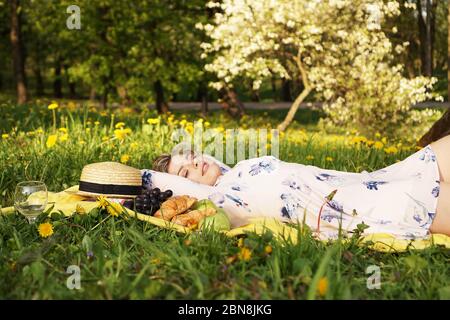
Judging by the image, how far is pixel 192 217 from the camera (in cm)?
317

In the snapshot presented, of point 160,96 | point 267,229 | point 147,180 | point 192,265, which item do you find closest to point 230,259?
point 192,265

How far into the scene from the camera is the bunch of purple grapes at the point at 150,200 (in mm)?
3381

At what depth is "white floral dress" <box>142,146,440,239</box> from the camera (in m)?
3.20

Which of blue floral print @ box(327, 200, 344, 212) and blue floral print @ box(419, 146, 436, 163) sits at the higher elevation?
blue floral print @ box(419, 146, 436, 163)

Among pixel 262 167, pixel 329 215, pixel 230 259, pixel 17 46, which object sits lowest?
pixel 329 215

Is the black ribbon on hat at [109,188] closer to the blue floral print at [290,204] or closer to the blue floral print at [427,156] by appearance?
the blue floral print at [290,204]

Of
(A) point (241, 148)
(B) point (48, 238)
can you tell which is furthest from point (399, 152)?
(B) point (48, 238)

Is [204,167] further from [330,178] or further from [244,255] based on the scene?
A: [244,255]

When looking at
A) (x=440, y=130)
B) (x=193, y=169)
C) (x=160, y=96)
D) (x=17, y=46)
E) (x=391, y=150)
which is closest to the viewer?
(x=193, y=169)

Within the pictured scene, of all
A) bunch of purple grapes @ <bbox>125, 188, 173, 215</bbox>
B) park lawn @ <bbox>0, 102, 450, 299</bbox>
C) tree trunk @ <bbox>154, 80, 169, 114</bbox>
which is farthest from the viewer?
tree trunk @ <bbox>154, 80, 169, 114</bbox>

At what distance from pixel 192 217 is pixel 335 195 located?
2.89 ft

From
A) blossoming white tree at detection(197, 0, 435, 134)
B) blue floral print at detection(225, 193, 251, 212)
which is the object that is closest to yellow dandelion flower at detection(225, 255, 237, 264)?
blue floral print at detection(225, 193, 251, 212)

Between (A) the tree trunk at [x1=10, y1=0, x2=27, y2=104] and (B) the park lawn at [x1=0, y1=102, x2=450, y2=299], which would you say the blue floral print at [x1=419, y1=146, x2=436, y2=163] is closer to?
(B) the park lawn at [x1=0, y1=102, x2=450, y2=299]

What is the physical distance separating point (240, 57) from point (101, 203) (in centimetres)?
759
